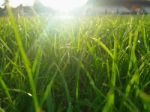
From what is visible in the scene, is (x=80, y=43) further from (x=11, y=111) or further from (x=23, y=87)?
(x=11, y=111)

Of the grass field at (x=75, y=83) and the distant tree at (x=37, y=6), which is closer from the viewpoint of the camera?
the grass field at (x=75, y=83)

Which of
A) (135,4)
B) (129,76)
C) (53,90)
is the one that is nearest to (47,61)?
(53,90)

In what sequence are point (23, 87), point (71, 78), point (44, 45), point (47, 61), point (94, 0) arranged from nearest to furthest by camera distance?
1. point (23, 87)
2. point (71, 78)
3. point (47, 61)
4. point (44, 45)
5. point (94, 0)

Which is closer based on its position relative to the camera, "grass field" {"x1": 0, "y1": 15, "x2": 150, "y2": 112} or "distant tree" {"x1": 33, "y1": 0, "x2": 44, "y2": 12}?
"grass field" {"x1": 0, "y1": 15, "x2": 150, "y2": 112}

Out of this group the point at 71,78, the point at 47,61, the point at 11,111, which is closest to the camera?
the point at 11,111

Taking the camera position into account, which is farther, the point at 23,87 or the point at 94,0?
the point at 94,0

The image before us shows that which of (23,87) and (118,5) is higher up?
(23,87)

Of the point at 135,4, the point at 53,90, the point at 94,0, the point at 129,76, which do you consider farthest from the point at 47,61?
the point at 135,4

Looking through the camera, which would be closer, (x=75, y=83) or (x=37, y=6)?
(x=75, y=83)

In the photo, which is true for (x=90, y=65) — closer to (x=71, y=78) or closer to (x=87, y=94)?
(x=71, y=78)
